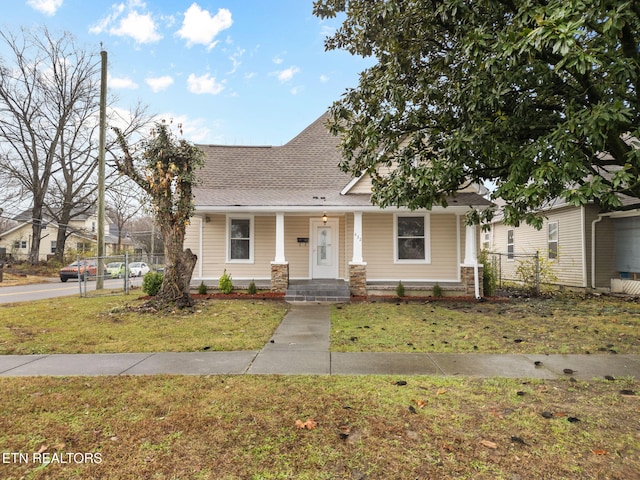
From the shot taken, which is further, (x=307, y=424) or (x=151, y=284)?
(x=151, y=284)

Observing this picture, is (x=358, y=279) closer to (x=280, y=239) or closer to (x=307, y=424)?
(x=280, y=239)

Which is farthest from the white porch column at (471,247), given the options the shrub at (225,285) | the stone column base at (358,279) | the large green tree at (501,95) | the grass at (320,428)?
the shrub at (225,285)

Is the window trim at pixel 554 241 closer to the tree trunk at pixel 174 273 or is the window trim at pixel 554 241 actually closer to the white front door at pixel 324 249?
the white front door at pixel 324 249

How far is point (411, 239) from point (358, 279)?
103 inches

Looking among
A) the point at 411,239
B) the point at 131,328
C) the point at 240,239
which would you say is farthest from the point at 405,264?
the point at 131,328

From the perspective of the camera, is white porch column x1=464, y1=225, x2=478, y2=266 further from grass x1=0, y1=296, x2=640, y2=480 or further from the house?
grass x1=0, y1=296, x2=640, y2=480

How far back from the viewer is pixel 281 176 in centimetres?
1346

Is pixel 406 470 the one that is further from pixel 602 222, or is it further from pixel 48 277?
pixel 48 277

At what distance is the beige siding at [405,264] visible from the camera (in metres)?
12.0

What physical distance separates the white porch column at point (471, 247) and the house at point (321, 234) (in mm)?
32

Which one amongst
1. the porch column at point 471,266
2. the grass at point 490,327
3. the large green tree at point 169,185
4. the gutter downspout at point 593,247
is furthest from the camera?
the gutter downspout at point 593,247

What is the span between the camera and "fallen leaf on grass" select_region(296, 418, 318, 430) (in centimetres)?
295

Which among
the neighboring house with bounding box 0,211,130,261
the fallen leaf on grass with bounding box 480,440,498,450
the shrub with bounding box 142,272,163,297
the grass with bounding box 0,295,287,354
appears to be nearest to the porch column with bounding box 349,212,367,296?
the grass with bounding box 0,295,287,354

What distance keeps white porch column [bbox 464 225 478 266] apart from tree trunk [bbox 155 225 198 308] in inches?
331
